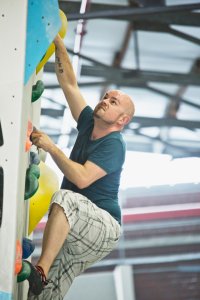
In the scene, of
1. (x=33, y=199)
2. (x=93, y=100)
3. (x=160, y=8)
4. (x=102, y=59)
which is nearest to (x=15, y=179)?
(x=33, y=199)

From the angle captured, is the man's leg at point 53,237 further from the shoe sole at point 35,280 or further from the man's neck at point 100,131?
the man's neck at point 100,131

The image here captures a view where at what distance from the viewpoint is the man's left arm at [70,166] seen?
2396 mm

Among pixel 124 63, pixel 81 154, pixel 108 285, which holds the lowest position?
pixel 108 285

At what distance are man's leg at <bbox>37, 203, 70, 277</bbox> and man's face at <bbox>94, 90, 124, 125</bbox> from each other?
583mm

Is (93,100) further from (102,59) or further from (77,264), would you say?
(77,264)

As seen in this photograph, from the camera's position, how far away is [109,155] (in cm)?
269

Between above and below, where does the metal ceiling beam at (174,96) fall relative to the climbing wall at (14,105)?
above

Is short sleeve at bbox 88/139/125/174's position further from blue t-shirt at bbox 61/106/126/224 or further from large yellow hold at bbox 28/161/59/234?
large yellow hold at bbox 28/161/59/234

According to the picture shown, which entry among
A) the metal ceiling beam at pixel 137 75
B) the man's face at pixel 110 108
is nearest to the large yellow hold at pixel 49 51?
the man's face at pixel 110 108

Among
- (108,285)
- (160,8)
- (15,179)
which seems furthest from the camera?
(108,285)

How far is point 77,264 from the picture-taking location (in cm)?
272

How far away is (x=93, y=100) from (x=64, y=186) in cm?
506

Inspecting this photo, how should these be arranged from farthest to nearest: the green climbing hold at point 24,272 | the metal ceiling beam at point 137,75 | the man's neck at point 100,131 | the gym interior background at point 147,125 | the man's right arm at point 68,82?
the metal ceiling beam at point 137,75 < the gym interior background at point 147,125 < the man's right arm at point 68,82 < the man's neck at point 100,131 < the green climbing hold at point 24,272

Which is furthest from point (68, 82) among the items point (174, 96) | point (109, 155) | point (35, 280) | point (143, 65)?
point (174, 96)
